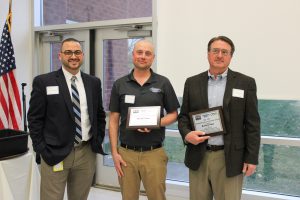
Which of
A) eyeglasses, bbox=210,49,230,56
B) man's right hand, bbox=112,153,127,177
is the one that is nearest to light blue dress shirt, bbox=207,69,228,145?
eyeglasses, bbox=210,49,230,56

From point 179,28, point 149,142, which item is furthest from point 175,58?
point 149,142

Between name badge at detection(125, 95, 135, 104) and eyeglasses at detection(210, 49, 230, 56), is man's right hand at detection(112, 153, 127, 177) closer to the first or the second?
name badge at detection(125, 95, 135, 104)

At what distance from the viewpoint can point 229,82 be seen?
7.01 feet

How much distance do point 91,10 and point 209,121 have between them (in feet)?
9.02

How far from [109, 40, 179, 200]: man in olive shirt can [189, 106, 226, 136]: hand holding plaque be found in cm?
Answer: 25

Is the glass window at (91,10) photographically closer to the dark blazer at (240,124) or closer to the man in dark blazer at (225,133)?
the man in dark blazer at (225,133)

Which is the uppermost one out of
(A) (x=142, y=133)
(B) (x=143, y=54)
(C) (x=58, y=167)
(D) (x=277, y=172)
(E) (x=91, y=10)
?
(E) (x=91, y=10)

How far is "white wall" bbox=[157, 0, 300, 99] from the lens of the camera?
2869 millimetres

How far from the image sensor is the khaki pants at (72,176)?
7.72ft

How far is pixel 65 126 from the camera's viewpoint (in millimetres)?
2328

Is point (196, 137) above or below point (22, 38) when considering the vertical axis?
below

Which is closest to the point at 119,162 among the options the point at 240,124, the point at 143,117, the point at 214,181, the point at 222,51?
the point at 143,117

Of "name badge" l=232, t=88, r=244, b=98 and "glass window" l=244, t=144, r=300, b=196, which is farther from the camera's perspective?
"glass window" l=244, t=144, r=300, b=196

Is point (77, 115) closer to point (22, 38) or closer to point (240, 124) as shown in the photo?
point (240, 124)
